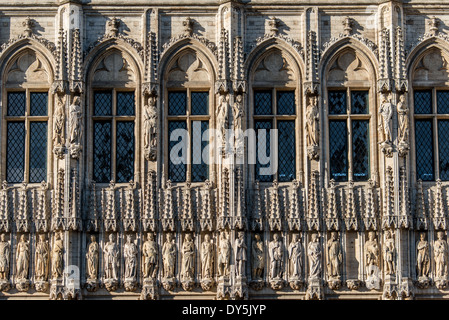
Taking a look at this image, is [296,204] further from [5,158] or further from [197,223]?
[5,158]

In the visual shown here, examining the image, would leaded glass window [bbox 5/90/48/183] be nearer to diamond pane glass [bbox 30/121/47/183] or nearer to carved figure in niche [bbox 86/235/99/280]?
diamond pane glass [bbox 30/121/47/183]

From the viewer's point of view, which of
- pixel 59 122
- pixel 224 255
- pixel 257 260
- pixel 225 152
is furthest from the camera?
pixel 59 122

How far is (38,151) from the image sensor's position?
37500 mm

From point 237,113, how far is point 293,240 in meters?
4.16

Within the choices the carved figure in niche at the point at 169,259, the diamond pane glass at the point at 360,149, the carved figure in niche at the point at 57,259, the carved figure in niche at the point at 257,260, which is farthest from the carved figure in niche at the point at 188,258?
the diamond pane glass at the point at 360,149

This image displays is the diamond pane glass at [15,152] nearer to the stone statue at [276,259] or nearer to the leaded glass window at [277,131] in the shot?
the leaded glass window at [277,131]

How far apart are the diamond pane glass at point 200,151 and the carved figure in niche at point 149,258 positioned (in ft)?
7.79

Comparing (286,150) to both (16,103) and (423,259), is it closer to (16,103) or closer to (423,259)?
(423,259)

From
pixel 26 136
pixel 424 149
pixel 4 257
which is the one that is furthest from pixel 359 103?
pixel 4 257

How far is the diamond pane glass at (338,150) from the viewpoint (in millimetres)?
37250

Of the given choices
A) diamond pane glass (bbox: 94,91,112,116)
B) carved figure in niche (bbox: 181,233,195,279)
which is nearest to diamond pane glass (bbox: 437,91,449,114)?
carved figure in niche (bbox: 181,233,195,279)

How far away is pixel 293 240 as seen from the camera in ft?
120

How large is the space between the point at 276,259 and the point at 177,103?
225 inches

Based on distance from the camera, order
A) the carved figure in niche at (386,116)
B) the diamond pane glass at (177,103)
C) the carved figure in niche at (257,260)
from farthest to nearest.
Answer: the diamond pane glass at (177,103)
the carved figure in niche at (386,116)
the carved figure in niche at (257,260)
